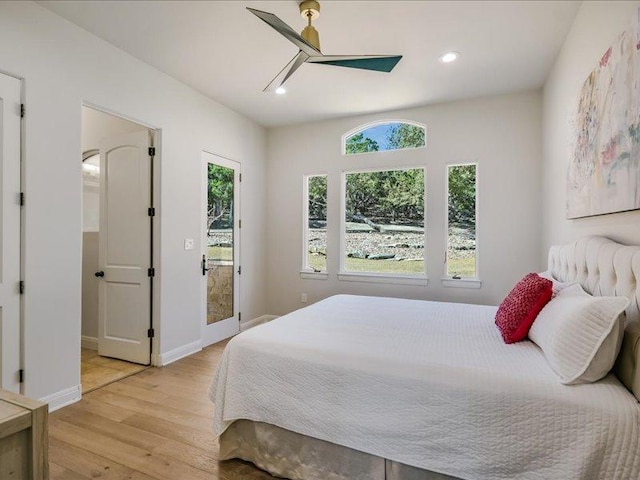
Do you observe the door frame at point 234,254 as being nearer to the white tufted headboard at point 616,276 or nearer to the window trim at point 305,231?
the window trim at point 305,231

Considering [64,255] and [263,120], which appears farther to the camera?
[263,120]

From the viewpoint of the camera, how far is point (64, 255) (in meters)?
2.53

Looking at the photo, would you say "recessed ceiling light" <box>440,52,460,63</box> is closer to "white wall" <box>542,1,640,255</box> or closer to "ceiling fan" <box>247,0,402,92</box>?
"white wall" <box>542,1,640,255</box>

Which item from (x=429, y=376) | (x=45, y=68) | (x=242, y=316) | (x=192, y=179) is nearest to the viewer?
(x=429, y=376)

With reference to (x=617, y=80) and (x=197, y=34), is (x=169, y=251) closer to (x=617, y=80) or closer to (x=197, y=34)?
(x=197, y=34)

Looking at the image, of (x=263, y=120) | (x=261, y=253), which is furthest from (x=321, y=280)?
(x=263, y=120)

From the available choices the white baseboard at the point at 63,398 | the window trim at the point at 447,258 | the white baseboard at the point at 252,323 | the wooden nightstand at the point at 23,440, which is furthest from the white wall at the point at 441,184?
the wooden nightstand at the point at 23,440

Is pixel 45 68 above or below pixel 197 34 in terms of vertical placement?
below

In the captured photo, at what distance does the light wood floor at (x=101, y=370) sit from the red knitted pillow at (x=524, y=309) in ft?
10.4

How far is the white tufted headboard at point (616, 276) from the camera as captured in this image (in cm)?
130

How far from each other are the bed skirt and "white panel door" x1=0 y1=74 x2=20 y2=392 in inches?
61.7

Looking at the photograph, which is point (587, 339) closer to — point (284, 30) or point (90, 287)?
point (284, 30)

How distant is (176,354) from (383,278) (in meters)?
2.55

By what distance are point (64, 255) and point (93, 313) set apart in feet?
5.49
